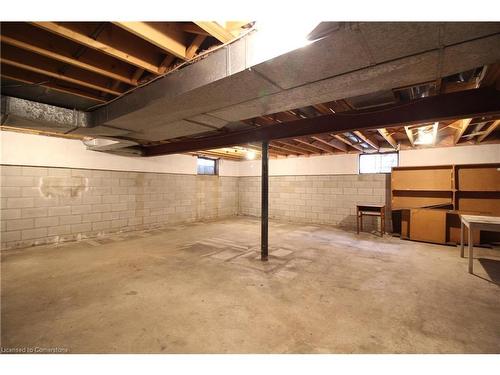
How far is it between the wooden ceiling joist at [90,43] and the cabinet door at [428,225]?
212 inches

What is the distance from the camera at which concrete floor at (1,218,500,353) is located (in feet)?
5.49

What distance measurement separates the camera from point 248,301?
2.26m

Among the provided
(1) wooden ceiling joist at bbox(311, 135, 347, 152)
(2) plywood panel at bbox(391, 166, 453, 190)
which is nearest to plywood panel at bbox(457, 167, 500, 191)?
(2) plywood panel at bbox(391, 166, 453, 190)

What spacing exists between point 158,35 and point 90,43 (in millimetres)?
494

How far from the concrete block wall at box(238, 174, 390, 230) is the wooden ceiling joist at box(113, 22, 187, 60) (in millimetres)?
5678

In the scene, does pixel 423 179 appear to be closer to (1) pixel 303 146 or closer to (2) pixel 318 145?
(2) pixel 318 145

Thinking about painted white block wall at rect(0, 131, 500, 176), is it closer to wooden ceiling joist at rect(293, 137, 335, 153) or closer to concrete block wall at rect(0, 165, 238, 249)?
concrete block wall at rect(0, 165, 238, 249)

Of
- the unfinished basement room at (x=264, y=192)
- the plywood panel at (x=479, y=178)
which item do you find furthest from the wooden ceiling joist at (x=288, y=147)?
the plywood panel at (x=479, y=178)

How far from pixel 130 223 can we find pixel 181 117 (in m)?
4.21

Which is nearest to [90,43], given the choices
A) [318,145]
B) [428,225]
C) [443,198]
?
[318,145]

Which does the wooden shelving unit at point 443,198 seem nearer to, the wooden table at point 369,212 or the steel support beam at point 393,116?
the wooden table at point 369,212

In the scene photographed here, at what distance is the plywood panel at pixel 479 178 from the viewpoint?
4.25m

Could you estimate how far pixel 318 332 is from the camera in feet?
5.82
